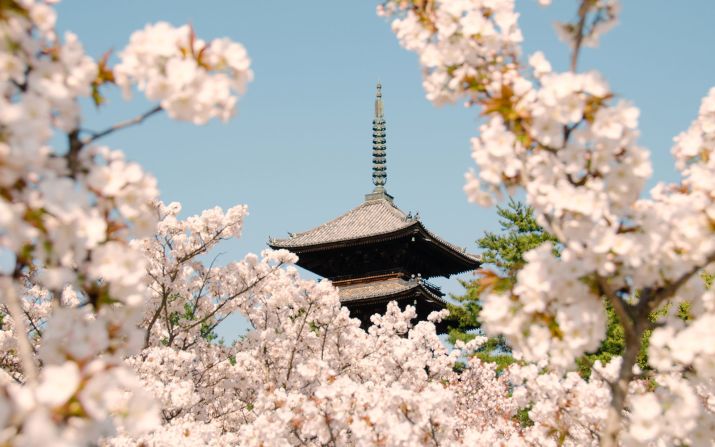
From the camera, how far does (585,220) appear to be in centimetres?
378

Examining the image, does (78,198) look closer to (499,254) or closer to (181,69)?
(181,69)

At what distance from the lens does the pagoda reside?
26.2m

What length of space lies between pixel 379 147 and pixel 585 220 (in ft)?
102

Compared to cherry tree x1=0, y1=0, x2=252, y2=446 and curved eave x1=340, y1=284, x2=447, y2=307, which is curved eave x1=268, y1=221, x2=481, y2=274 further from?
cherry tree x1=0, y1=0, x2=252, y2=446

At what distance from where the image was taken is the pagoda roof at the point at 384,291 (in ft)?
83.2

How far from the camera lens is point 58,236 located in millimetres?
2893

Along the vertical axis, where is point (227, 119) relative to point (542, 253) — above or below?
above

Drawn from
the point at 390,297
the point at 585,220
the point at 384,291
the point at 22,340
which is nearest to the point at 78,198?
the point at 22,340

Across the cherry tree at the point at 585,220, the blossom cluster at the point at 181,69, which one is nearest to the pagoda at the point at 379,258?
the cherry tree at the point at 585,220

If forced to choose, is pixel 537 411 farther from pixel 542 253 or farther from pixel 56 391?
pixel 56 391

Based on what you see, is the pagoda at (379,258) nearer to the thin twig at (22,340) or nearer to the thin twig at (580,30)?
the thin twig at (580,30)

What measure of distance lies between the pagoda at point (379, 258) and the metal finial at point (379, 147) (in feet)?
9.71

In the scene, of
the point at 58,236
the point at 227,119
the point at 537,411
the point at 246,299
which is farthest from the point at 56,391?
the point at 246,299

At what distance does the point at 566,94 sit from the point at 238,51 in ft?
5.24
